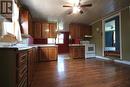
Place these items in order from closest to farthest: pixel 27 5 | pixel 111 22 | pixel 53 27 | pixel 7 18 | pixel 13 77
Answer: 1. pixel 13 77
2. pixel 7 18
3. pixel 27 5
4. pixel 111 22
5. pixel 53 27

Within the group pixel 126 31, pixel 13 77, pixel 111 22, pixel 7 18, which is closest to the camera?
pixel 13 77

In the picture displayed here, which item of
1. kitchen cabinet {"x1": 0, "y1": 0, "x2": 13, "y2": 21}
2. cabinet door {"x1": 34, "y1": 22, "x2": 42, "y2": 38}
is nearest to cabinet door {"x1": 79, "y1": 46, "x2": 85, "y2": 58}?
cabinet door {"x1": 34, "y1": 22, "x2": 42, "y2": 38}

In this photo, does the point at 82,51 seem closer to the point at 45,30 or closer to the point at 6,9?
the point at 45,30

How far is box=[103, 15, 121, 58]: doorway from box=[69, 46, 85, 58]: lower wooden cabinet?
1.37 m

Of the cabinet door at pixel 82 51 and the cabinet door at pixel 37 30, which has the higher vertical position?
the cabinet door at pixel 37 30

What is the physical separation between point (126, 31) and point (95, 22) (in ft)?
10.4

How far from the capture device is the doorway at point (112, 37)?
239 inches

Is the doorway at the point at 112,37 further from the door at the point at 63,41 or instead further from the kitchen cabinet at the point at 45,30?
the door at the point at 63,41

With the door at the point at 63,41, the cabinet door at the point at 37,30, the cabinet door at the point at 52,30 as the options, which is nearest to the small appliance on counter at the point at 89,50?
the cabinet door at the point at 52,30

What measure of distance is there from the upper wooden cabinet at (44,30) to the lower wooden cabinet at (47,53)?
3.38 ft

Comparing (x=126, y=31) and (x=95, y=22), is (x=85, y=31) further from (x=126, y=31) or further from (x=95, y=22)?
(x=126, y=31)

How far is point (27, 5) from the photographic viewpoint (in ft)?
15.7

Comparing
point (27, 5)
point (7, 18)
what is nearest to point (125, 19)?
point (27, 5)

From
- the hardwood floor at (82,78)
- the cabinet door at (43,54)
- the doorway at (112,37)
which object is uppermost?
the doorway at (112,37)
